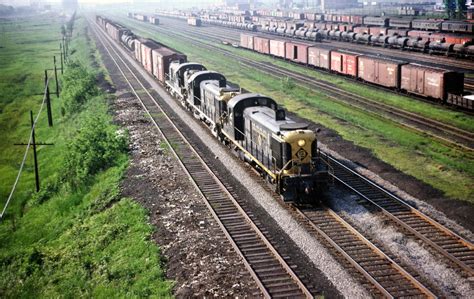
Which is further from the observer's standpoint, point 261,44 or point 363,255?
point 261,44

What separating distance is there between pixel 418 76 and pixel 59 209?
28.8 m

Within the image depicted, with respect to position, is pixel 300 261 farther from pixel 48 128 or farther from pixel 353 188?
pixel 48 128

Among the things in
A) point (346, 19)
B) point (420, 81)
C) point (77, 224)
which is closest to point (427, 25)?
point (346, 19)

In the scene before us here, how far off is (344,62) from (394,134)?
22.3 meters

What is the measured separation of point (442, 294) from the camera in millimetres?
13312

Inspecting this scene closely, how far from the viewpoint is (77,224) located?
21.5 metres

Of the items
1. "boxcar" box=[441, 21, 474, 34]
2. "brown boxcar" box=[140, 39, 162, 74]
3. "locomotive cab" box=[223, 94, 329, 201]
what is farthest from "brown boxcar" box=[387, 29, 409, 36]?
"locomotive cab" box=[223, 94, 329, 201]

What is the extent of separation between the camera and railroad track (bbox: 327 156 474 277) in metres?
15.3

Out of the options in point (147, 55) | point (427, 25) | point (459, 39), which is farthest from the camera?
point (427, 25)

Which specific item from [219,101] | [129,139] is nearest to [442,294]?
[219,101]

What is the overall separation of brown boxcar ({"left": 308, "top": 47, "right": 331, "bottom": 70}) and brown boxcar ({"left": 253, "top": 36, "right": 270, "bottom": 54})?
1462 cm

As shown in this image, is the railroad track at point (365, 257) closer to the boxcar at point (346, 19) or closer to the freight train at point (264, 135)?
the freight train at point (264, 135)

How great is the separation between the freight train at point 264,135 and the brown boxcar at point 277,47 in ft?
104

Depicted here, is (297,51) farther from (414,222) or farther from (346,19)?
(346,19)
